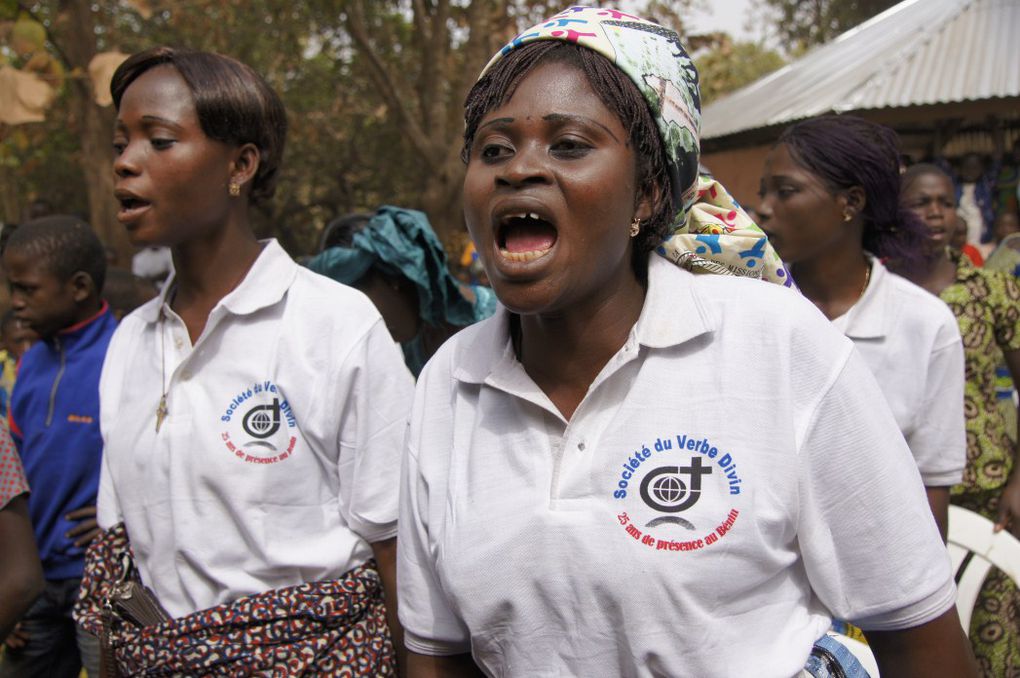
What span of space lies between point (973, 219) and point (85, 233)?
9307 mm

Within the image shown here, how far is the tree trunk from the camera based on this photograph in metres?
7.03

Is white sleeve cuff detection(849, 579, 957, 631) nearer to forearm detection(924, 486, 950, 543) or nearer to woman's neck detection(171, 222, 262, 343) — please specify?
forearm detection(924, 486, 950, 543)

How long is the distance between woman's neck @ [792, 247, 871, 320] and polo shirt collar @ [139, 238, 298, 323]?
1666 mm

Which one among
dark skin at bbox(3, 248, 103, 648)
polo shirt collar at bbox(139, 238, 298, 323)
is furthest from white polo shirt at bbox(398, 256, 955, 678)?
dark skin at bbox(3, 248, 103, 648)

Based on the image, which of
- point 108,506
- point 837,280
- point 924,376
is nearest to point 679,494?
point 108,506

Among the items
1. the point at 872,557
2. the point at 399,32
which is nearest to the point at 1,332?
the point at 872,557

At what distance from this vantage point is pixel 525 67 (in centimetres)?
157

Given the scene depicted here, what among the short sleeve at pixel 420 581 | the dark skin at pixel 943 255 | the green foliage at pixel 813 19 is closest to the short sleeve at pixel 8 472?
the short sleeve at pixel 420 581

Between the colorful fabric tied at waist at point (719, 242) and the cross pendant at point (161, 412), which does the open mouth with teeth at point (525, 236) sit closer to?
the colorful fabric tied at waist at point (719, 242)

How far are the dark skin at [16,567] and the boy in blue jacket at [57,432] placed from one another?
78 centimetres

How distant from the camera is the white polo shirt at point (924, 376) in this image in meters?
2.84

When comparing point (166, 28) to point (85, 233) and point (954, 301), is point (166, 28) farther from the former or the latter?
point (954, 301)

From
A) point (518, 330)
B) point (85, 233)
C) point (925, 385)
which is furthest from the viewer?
point (85, 233)

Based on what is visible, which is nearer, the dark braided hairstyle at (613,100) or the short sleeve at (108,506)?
the dark braided hairstyle at (613,100)
